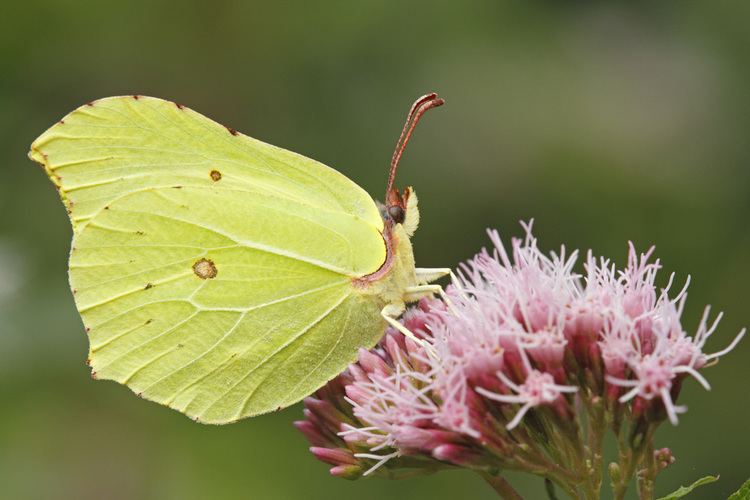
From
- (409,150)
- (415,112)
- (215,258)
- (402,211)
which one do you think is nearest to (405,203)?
(402,211)

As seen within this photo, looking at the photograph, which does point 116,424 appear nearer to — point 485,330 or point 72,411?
point 72,411

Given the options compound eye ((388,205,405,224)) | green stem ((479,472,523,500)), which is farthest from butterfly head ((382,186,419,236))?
green stem ((479,472,523,500))

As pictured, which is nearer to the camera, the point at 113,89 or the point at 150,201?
the point at 150,201

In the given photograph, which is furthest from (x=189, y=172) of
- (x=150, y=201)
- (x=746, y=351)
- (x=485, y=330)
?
(x=746, y=351)

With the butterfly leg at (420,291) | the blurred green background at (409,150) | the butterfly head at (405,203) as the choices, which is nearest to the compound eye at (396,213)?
the butterfly head at (405,203)

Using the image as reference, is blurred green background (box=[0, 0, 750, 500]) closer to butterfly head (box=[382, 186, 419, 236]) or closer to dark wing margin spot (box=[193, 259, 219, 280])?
dark wing margin spot (box=[193, 259, 219, 280])

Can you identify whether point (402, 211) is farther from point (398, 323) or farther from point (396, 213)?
point (398, 323)
